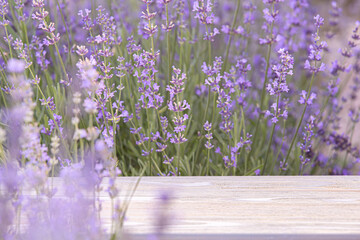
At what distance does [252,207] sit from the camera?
141cm

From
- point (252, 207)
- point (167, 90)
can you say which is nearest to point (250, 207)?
point (252, 207)

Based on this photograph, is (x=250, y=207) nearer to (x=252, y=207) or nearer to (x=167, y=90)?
(x=252, y=207)

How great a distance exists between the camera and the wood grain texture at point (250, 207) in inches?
48.5

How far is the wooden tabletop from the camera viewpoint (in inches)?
48.5

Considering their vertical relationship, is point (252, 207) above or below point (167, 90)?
below

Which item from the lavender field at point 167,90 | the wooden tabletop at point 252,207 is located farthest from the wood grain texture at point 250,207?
the lavender field at point 167,90

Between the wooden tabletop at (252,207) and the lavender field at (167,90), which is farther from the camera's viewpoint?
the lavender field at (167,90)

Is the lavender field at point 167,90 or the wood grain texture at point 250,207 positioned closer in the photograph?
the wood grain texture at point 250,207

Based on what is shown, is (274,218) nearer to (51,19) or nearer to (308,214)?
(308,214)

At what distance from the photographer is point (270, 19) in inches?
75.9

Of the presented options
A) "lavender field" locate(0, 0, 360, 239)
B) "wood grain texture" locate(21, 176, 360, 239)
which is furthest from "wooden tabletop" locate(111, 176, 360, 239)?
"lavender field" locate(0, 0, 360, 239)

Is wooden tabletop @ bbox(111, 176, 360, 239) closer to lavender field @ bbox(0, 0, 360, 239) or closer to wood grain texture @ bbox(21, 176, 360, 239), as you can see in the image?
wood grain texture @ bbox(21, 176, 360, 239)

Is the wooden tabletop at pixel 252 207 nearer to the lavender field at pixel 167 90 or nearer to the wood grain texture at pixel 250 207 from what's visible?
the wood grain texture at pixel 250 207

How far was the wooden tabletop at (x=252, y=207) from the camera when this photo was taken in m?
1.23
